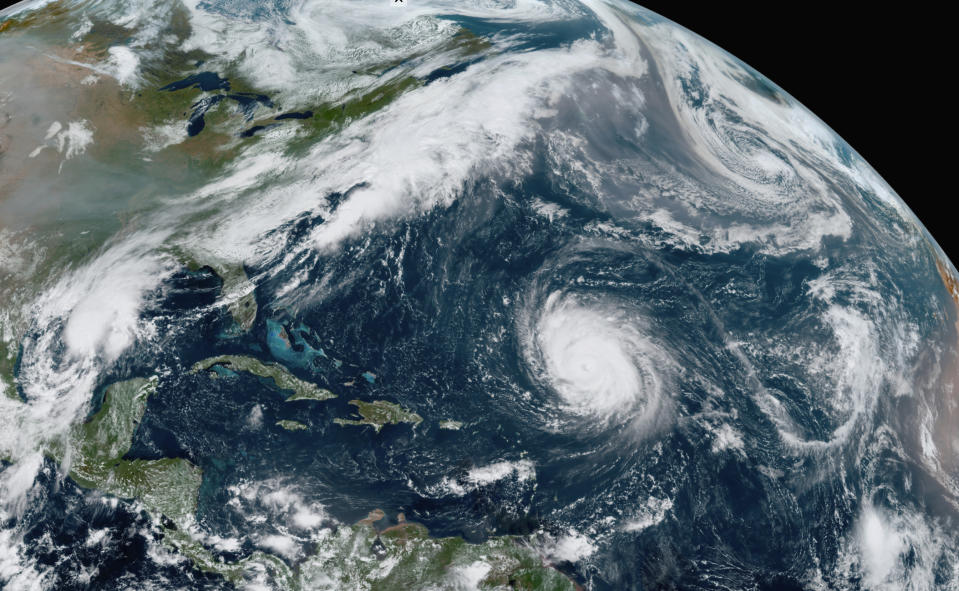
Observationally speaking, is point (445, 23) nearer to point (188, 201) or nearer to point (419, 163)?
point (419, 163)

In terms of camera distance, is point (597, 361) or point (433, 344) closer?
point (433, 344)

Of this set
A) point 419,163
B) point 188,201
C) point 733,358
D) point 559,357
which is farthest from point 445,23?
point 733,358

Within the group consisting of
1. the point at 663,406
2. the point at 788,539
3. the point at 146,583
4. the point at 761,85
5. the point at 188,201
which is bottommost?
the point at 146,583

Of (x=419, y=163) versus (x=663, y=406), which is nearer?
(x=663, y=406)

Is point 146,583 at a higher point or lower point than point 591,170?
lower

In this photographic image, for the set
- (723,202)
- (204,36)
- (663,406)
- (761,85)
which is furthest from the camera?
(761,85)

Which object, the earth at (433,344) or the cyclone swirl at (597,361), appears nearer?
the earth at (433,344)

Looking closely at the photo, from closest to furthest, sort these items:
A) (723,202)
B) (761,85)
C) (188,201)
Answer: (188,201)
(723,202)
(761,85)

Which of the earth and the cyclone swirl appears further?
the cyclone swirl
